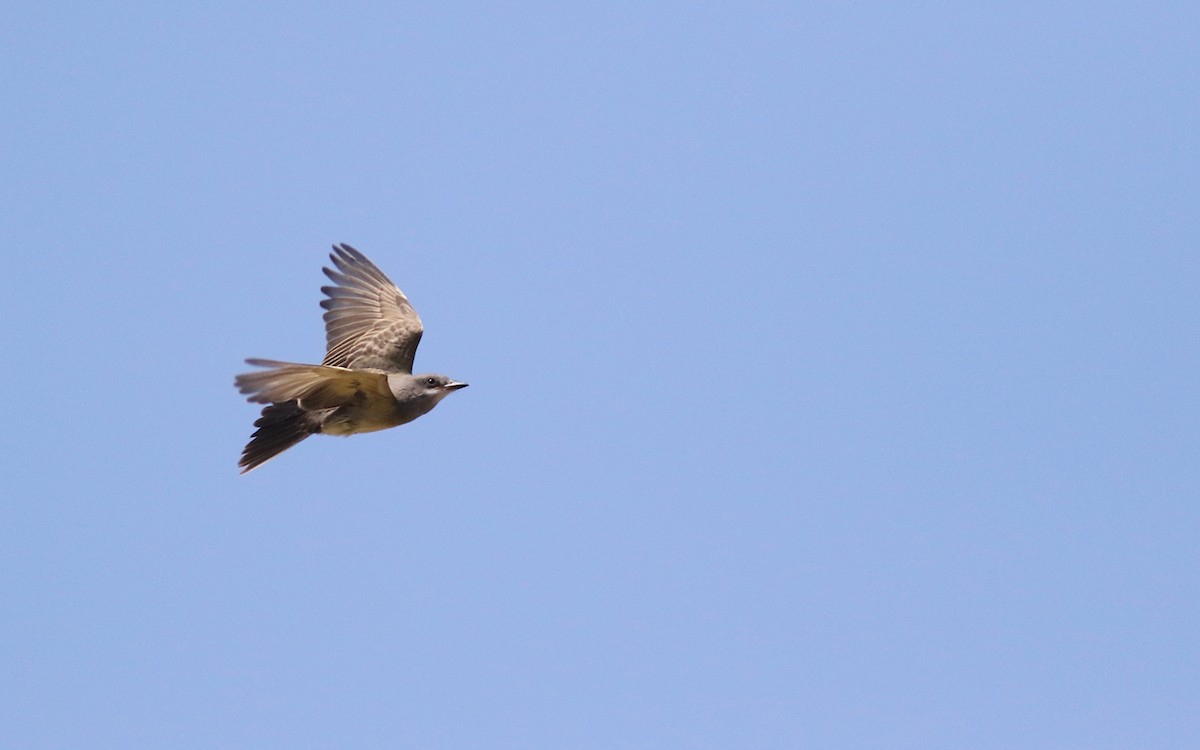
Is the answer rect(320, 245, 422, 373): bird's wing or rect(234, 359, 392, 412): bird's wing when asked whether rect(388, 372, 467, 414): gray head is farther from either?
rect(320, 245, 422, 373): bird's wing

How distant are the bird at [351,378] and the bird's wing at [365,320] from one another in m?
0.01

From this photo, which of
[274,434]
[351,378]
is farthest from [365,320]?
[351,378]

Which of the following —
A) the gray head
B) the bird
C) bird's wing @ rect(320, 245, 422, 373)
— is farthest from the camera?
bird's wing @ rect(320, 245, 422, 373)

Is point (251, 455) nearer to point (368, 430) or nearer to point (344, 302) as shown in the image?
point (368, 430)

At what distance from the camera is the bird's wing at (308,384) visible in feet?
37.3

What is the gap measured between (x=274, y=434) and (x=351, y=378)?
1.41 metres

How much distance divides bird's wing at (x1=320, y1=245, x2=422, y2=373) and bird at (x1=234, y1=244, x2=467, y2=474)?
0.01 meters

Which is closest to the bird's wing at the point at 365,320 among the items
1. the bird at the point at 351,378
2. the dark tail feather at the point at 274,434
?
the bird at the point at 351,378

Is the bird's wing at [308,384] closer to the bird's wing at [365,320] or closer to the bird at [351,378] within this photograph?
the bird at [351,378]

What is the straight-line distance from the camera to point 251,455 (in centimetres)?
A: 1309

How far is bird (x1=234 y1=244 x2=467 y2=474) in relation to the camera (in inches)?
465

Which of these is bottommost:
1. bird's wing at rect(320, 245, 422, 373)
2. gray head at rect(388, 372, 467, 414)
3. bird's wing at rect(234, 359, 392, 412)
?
bird's wing at rect(234, 359, 392, 412)

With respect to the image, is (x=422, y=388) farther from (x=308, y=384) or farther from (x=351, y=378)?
(x=308, y=384)

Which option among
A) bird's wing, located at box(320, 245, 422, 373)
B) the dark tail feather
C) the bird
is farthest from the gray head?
bird's wing, located at box(320, 245, 422, 373)
